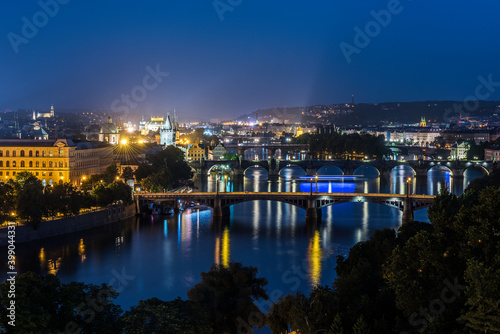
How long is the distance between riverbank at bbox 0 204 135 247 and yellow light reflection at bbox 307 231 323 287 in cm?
733

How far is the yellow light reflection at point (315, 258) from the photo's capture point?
17.5m

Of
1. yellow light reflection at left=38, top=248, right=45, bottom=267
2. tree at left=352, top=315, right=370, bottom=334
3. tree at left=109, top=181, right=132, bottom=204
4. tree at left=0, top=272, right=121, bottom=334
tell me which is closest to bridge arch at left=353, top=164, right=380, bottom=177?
tree at left=109, top=181, right=132, bottom=204

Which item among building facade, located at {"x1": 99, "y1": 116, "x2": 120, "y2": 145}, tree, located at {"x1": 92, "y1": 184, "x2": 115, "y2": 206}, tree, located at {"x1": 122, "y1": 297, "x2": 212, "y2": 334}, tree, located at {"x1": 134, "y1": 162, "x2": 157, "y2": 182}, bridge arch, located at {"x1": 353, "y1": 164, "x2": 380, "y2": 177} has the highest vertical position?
building facade, located at {"x1": 99, "y1": 116, "x2": 120, "y2": 145}

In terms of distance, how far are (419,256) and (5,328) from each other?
5691 mm

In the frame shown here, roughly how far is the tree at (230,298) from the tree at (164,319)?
0.40 metres

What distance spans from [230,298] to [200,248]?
9182 mm

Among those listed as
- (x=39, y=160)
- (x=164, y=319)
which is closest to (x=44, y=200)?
(x=39, y=160)

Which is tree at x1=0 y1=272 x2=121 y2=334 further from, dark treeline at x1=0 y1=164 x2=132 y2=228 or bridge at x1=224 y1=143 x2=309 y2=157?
bridge at x1=224 y1=143 x2=309 y2=157

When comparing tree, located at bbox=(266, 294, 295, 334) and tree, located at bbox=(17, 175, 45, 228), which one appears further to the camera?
tree, located at bbox=(17, 175, 45, 228)

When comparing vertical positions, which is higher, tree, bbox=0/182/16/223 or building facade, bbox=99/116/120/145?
building facade, bbox=99/116/120/145

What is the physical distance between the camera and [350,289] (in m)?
11.8

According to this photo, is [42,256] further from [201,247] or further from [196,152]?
[196,152]

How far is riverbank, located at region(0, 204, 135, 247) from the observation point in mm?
21203

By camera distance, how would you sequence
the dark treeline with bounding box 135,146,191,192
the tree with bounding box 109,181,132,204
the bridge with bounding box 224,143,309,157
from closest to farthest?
the tree with bounding box 109,181,132,204 < the dark treeline with bounding box 135,146,191,192 < the bridge with bounding box 224,143,309,157
